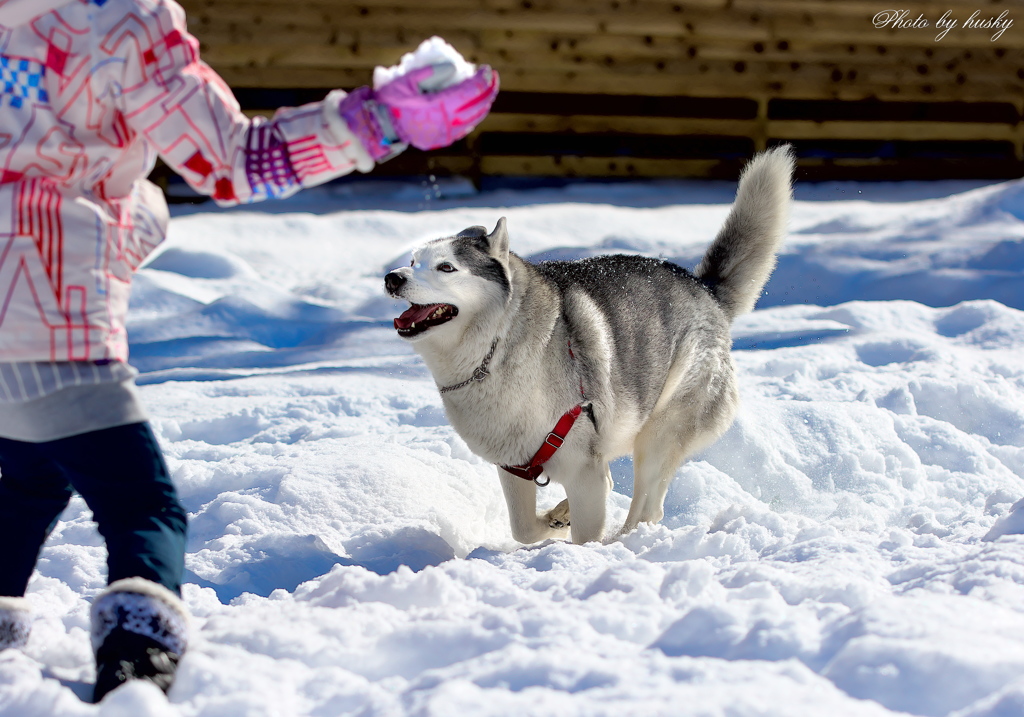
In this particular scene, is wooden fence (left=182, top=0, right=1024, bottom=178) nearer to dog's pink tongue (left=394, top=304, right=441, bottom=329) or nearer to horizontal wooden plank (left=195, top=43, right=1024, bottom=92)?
horizontal wooden plank (left=195, top=43, right=1024, bottom=92)

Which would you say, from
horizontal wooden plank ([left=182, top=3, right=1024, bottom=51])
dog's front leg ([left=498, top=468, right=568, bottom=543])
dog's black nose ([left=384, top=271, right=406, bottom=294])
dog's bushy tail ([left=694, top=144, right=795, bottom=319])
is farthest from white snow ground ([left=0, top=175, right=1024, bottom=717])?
horizontal wooden plank ([left=182, top=3, right=1024, bottom=51])

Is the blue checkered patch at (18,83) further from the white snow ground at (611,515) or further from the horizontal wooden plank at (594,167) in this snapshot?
the horizontal wooden plank at (594,167)

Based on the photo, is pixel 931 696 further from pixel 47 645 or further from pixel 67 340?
pixel 47 645

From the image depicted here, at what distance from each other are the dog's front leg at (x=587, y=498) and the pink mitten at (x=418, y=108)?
1.42 meters

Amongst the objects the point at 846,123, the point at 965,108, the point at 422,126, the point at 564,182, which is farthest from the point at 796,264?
the point at 965,108

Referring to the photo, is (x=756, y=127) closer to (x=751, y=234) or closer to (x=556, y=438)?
(x=751, y=234)

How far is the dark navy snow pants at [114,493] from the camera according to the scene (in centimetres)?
152

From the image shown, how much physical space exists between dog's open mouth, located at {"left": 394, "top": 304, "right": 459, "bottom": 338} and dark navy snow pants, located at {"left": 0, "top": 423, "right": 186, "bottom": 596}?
3.33 feet

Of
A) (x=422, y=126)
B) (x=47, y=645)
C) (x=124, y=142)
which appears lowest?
(x=47, y=645)

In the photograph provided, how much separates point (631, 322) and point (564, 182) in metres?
6.77

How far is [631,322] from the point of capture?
9.59 feet

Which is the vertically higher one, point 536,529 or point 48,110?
point 48,110

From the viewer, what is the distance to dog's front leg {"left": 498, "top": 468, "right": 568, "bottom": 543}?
2.87m

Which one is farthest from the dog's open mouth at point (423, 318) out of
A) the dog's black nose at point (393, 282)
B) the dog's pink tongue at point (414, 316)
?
the dog's black nose at point (393, 282)
